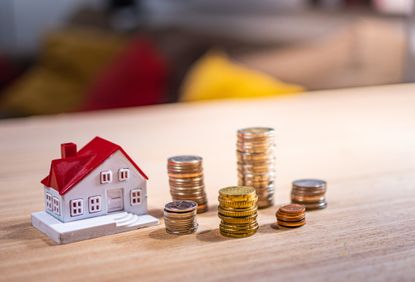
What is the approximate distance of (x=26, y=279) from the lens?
1046 millimetres

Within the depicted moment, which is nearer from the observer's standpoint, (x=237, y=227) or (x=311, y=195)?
(x=237, y=227)

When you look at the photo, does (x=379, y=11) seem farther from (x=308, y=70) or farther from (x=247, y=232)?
(x=247, y=232)

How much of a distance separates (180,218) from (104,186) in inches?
5.3

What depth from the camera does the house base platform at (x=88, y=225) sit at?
3.91 ft

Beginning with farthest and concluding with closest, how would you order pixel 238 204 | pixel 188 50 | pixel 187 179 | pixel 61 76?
pixel 61 76 → pixel 188 50 → pixel 187 179 → pixel 238 204

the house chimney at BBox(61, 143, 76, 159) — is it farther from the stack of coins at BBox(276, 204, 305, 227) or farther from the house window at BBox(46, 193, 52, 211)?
the stack of coins at BBox(276, 204, 305, 227)

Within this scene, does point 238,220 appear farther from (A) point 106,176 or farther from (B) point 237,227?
(A) point 106,176

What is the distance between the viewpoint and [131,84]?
13.3 feet

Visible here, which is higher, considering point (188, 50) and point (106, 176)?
point (188, 50)

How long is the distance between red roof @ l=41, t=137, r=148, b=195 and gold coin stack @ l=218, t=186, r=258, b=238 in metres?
0.18

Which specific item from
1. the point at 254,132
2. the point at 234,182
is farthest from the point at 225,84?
the point at 254,132

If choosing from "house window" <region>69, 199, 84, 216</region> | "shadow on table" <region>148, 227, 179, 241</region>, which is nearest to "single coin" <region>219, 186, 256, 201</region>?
"shadow on table" <region>148, 227, 179, 241</region>

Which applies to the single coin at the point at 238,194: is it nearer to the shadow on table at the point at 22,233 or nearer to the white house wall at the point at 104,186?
the white house wall at the point at 104,186

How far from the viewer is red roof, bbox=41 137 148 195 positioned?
3.98ft
